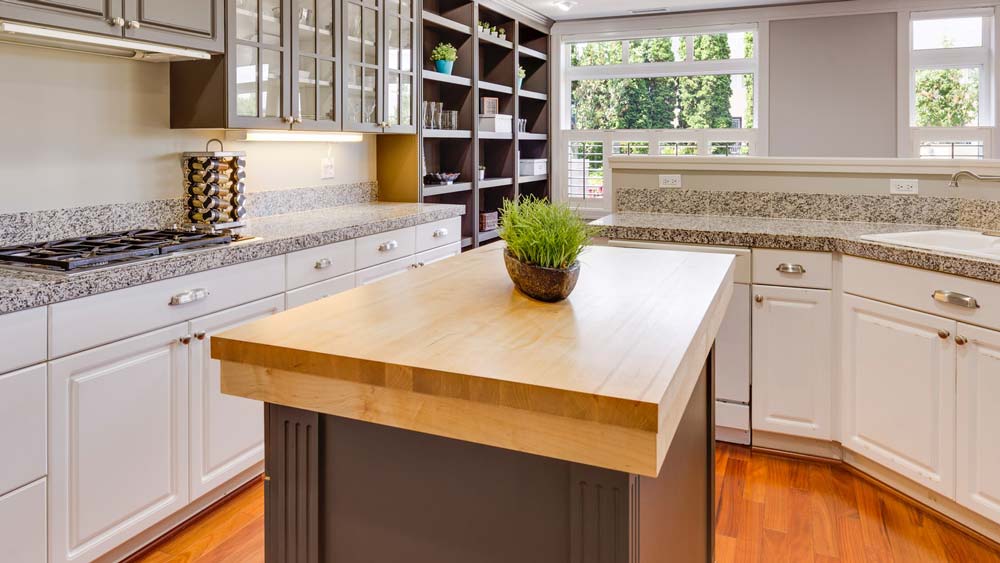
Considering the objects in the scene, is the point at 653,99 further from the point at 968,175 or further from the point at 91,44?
→ the point at 91,44

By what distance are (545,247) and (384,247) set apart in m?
2.04

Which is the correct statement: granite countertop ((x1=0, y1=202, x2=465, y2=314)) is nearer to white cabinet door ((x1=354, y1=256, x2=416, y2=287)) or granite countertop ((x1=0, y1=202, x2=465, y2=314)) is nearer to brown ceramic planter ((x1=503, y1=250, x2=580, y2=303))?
white cabinet door ((x1=354, y1=256, x2=416, y2=287))

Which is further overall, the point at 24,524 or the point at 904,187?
the point at 904,187

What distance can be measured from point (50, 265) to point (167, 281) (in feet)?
0.99

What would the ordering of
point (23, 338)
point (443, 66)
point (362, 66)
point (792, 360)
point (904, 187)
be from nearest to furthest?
point (23, 338) → point (792, 360) → point (904, 187) → point (362, 66) → point (443, 66)

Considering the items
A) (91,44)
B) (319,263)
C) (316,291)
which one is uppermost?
(91,44)

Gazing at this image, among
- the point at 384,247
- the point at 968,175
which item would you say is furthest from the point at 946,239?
the point at 384,247

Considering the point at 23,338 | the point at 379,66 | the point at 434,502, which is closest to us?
the point at 434,502

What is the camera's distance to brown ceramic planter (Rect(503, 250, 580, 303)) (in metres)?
1.35

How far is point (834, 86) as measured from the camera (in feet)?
17.9

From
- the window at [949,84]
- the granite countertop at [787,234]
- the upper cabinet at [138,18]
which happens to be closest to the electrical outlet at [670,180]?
the granite countertop at [787,234]

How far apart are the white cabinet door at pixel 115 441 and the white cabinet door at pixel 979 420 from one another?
243cm

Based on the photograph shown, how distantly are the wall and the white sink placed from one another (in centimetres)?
272

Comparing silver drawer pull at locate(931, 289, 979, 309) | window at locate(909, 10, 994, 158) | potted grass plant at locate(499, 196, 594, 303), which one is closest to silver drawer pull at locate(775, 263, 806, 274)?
silver drawer pull at locate(931, 289, 979, 309)
